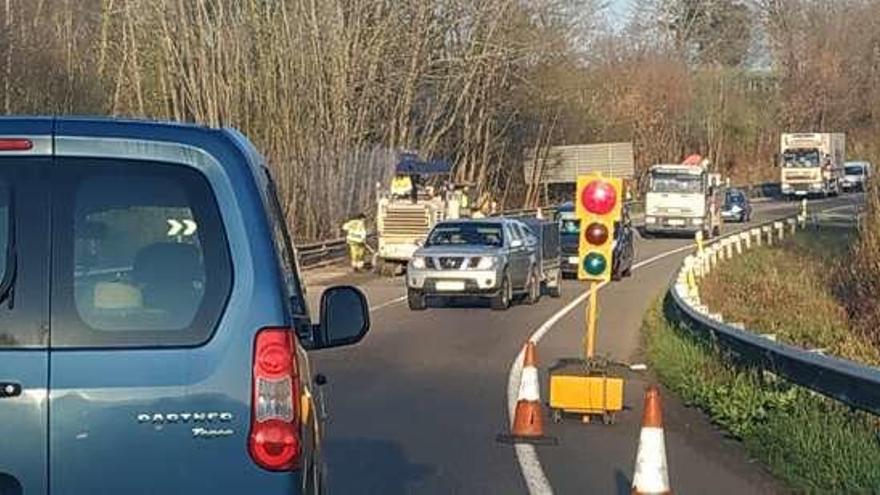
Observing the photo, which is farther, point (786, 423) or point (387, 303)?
point (387, 303)

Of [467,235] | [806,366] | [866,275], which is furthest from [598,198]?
[467,235]

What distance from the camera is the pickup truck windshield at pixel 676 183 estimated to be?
5612 centimetres

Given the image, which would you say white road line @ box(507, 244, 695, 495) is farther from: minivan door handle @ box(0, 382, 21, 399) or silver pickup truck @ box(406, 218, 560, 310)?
minivan door handle @ box(0, 382, 21, 399)

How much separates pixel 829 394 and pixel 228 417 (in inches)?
274

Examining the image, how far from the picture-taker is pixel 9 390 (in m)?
4.48

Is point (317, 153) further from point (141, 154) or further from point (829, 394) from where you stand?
point (141, 154)

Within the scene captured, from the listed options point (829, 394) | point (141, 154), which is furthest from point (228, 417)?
point (829, 394)

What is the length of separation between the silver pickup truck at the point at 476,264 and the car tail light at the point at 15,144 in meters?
22.9

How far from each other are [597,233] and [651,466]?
609 cm

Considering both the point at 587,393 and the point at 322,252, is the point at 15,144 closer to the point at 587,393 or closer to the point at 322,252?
the point at 587,393

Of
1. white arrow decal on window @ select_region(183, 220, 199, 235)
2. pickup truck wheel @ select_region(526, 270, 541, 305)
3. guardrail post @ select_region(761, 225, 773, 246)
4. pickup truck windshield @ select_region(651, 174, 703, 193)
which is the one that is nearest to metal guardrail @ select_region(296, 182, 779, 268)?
pickup truck wheel @ select_region(526, 270, 541, 305)

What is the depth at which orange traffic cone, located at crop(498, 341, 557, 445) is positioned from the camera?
12117 millimetres

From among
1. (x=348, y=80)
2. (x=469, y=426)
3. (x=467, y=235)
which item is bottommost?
(x=469, y=426)

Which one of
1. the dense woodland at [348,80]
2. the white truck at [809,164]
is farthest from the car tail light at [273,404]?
the white truck at [809,164]
